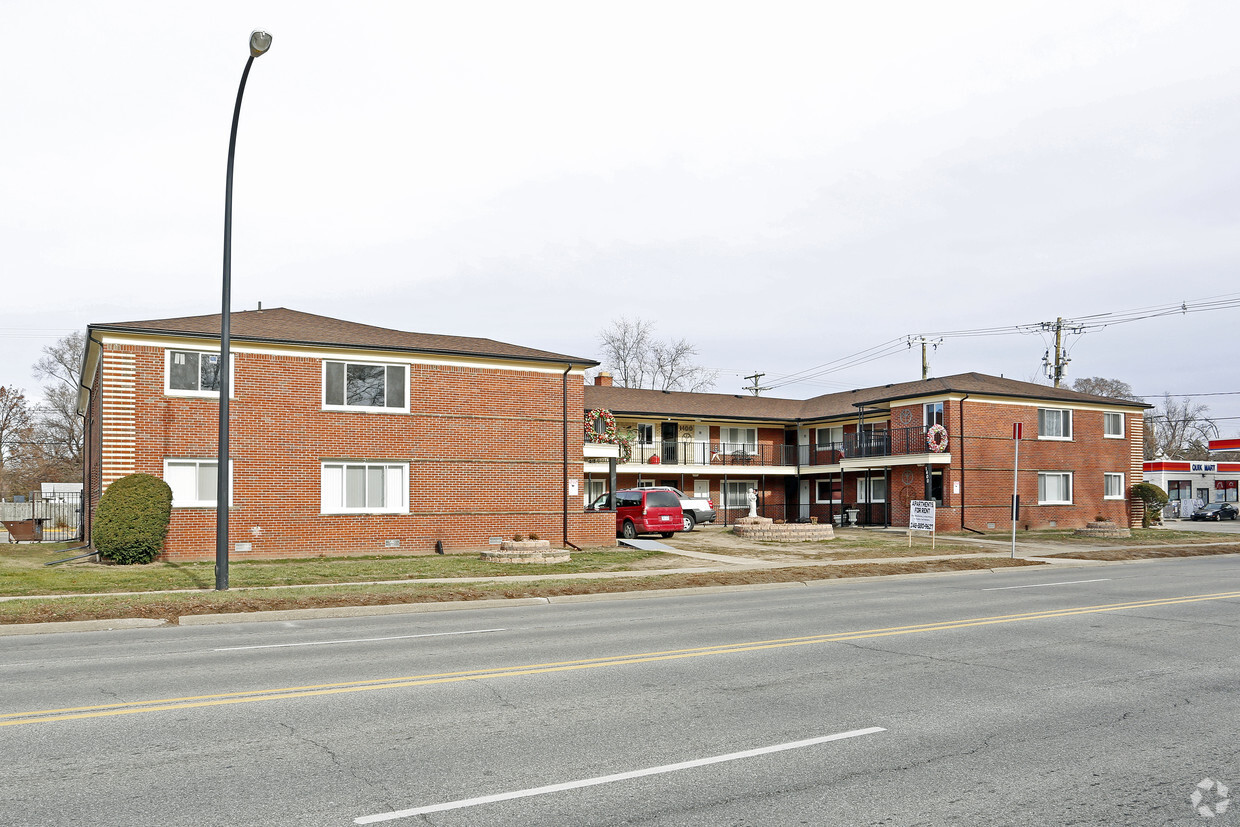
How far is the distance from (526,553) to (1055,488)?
27.5 meters

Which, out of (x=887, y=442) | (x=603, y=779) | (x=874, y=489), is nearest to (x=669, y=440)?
(x=874, y=489)

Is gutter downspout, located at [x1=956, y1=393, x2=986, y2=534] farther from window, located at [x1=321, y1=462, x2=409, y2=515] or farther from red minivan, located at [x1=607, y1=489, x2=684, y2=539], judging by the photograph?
window, located at [x1=321, y1=462, x2=409, y2=515]

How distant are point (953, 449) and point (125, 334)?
29865mm

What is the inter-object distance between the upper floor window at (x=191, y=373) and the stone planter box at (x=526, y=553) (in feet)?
27.0

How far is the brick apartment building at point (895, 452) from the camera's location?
1507 inches

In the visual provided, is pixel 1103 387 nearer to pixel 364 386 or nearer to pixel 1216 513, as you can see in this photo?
pixel 1216 513

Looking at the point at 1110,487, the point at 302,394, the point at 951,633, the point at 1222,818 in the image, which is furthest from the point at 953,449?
the point at 1222,818

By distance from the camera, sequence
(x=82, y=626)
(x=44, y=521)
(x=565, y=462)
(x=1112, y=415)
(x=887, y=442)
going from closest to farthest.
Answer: (x=82, y=626) → (x=565, y=462) → (x=44, y=521) → (x=887, y=442) → (x=1112, y=415)

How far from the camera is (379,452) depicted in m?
25.5

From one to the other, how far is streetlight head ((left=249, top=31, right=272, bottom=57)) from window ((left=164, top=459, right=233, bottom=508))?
12.4m

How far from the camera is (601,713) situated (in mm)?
7328

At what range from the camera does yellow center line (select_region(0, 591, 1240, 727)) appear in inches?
291

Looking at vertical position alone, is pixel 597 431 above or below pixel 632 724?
above

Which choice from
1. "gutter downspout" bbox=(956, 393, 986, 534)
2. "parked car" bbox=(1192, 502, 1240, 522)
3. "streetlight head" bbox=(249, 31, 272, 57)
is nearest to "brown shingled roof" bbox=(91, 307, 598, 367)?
"streetlight head" bbox=(249, 31, 272, 57)
